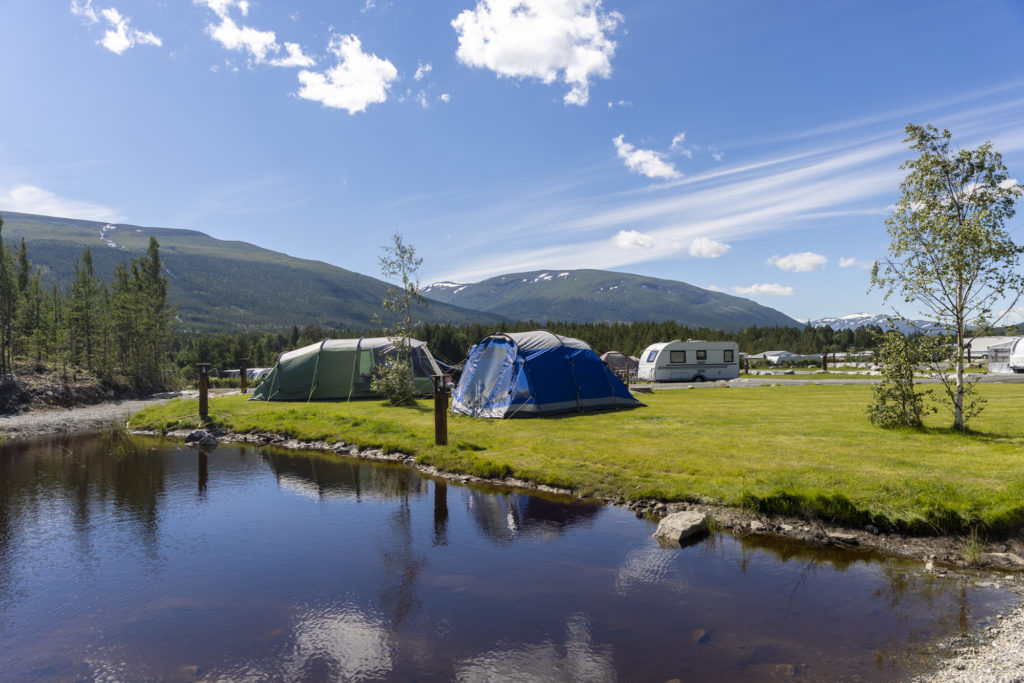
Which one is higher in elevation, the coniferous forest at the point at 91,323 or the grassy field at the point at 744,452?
the coniferous forest at the point at 91,323

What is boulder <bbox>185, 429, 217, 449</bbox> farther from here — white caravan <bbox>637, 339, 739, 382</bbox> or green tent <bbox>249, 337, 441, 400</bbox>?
white caravan <bbox>637, 339, 739, 382</bbox>

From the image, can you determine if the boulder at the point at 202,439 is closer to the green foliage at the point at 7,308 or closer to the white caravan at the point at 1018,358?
the green foliage at the point at 7,308

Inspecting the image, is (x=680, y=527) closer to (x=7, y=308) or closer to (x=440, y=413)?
(x=440, y=413)

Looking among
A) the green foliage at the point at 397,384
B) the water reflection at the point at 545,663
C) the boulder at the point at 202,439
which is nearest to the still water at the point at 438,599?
the water reflection at the point at 545,663

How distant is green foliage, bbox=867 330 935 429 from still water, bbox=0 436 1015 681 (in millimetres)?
9272

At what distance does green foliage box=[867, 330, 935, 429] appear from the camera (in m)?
15.3

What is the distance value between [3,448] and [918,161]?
2964 cm

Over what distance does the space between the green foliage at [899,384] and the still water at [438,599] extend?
927cm

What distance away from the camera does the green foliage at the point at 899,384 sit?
15.3m

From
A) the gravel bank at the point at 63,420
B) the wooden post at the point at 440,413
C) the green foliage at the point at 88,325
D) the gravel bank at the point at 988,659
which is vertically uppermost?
the green foliage at the point at 88,325

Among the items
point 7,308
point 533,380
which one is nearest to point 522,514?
point 533,380

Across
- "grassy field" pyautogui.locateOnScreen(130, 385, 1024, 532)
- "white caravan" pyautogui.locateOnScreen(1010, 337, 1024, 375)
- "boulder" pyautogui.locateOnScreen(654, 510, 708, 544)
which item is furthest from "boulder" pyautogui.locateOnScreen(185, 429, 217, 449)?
"white caravan" pyautogui.locateOnScreen(1010, 337, 1024, 375)

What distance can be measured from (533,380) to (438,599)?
42.8ft

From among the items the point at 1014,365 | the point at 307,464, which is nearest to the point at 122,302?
the point at 307,464
